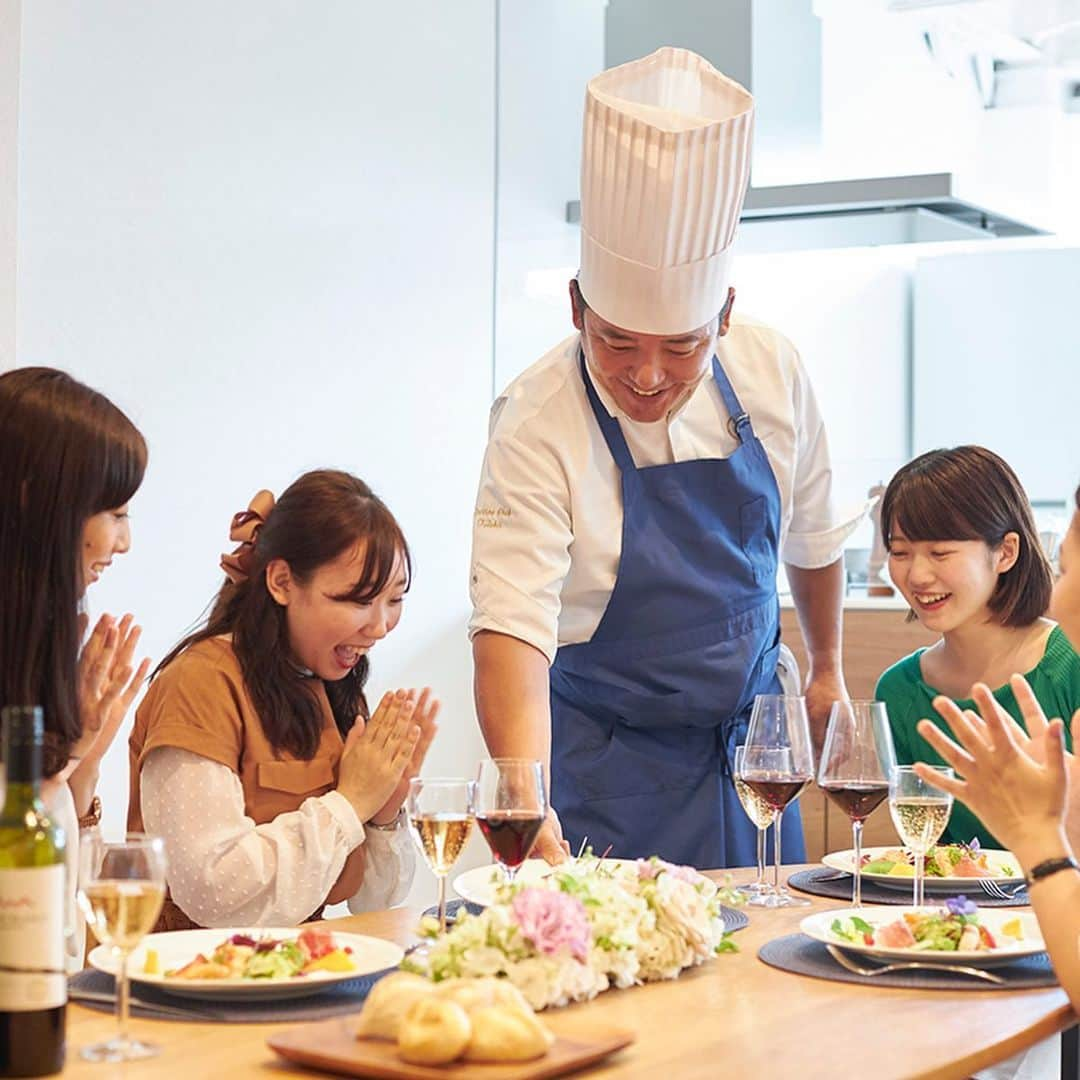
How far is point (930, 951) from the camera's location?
4.96 feet

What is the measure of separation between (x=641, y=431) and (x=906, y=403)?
3.79 meters

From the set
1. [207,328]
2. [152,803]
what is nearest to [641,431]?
[152,803]

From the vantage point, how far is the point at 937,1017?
4.45 feet

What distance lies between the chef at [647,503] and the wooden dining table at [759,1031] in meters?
0.71

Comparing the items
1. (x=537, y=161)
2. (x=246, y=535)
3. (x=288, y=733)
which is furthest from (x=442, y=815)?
(x=537, y=161)

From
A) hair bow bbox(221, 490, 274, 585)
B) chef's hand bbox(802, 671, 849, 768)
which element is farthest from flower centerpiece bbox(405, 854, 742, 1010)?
chef's hand bbox(802, 671, 849, 768)

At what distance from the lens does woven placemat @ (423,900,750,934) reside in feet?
5.52

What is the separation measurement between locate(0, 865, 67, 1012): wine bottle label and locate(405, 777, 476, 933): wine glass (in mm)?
420

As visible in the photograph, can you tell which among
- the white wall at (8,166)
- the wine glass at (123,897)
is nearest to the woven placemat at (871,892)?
the wine glass at (123,897)

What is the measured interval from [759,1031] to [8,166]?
7.86ft

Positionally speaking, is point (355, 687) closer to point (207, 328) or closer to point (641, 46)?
point (207, 328)

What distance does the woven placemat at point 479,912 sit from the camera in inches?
66.2

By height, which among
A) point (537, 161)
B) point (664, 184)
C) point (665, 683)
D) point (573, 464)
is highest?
point (537, 161)

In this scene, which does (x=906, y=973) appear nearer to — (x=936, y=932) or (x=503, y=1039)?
(x=936, y=932)
